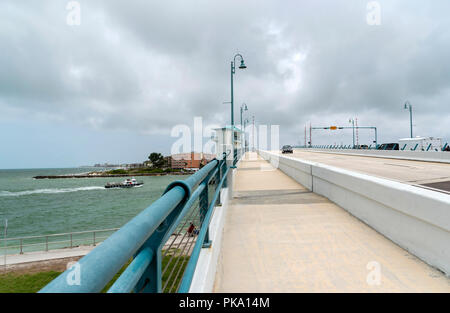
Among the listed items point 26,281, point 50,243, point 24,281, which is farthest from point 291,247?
point 50,243

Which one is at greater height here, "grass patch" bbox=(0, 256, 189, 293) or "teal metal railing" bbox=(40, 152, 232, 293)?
"teal metal railing" bbox=(40, 152, 232, 293)

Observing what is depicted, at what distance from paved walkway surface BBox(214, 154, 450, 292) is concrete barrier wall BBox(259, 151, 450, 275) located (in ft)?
0.54

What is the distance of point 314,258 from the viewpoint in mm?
3791

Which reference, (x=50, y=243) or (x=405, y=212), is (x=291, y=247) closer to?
(x=405, y=212)

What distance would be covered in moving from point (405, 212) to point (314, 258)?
5.34 feet

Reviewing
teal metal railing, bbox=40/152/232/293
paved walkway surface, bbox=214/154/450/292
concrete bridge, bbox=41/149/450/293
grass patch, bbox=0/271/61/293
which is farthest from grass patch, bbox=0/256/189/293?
teal metal railing, bbox=40/152/232/293

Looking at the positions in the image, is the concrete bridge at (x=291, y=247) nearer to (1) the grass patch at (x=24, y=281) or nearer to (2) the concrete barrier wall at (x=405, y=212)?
(2) the concrete barrier wall at (x=405, y=212)

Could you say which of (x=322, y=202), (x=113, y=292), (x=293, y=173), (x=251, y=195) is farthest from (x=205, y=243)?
(x=293, y=173)

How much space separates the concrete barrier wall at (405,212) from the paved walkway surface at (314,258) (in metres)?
0.16

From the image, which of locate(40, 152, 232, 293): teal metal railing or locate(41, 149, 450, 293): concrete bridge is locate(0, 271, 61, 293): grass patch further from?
locate(40, 152, 232, 293): teal metal railing

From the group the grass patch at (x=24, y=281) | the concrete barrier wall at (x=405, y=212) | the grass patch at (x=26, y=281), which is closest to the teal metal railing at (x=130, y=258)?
the concrete barrier wall at (x=405, y=212)

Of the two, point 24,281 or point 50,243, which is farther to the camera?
point 50,243

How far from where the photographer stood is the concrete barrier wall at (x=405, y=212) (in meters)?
3.30

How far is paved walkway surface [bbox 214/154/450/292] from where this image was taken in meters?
3.08
